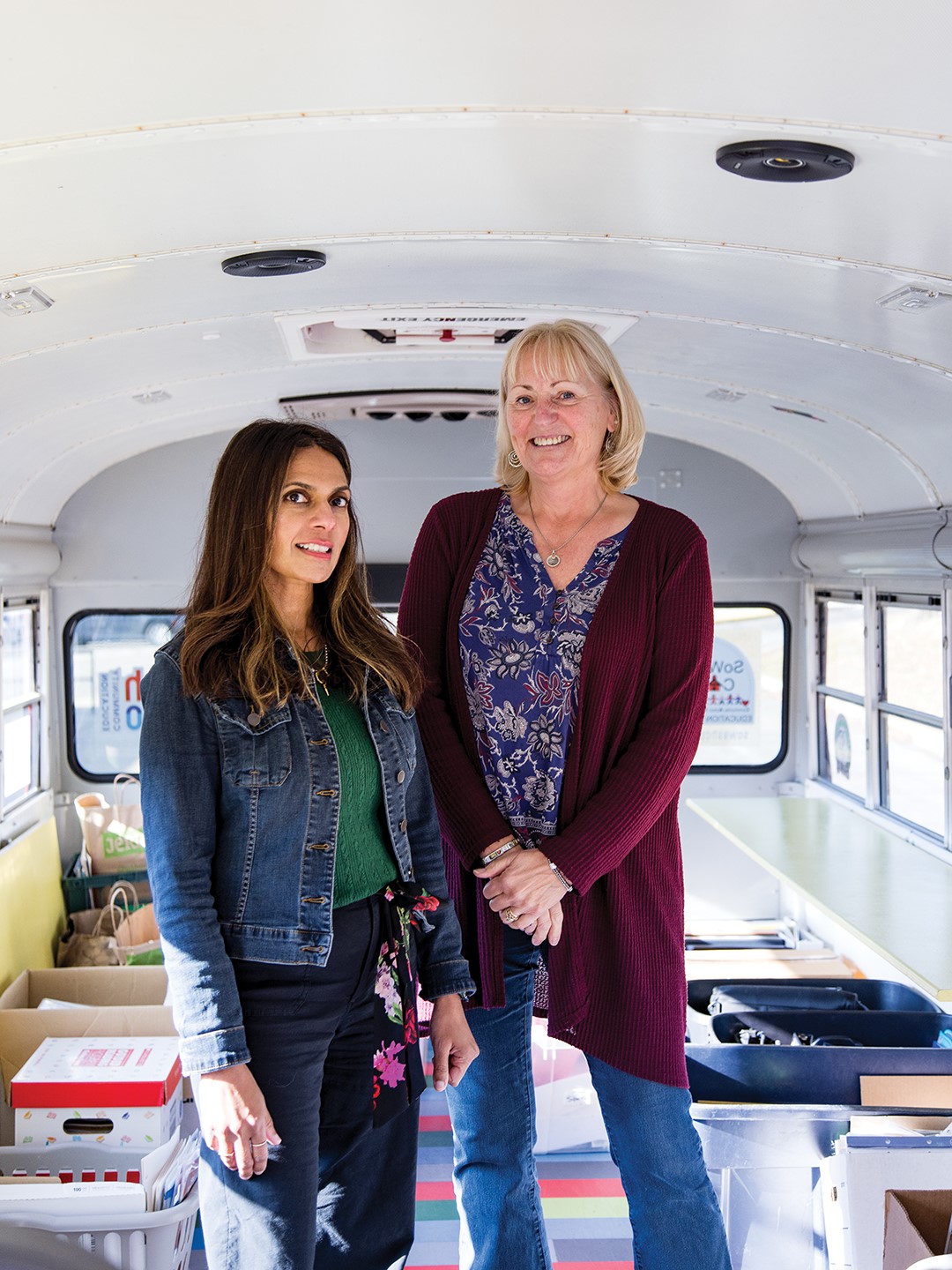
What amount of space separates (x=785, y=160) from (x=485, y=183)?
573mm

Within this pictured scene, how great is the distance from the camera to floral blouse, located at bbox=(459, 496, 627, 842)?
7.07 ft

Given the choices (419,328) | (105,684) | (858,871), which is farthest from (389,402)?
(858,871)

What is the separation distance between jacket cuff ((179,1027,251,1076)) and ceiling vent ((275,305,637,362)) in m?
2.28

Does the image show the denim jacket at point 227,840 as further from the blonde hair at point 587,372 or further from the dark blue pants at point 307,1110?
the blonde hair at point 587,372

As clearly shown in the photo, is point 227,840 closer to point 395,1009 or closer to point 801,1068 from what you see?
point 395,1009

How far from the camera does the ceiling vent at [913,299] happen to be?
2.72 m

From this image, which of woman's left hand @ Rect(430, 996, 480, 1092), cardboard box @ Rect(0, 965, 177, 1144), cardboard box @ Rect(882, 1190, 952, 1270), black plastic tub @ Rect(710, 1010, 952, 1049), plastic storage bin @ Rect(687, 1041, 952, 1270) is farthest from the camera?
cardboard box @ Rect(0, 965, 177, 1144)

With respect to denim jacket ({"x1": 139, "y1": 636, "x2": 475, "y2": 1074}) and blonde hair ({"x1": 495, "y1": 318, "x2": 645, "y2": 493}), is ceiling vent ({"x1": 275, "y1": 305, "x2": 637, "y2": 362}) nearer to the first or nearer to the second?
blonde hair ({"x1": 495, "y1": 318, "x2": 645, "y2": 493})

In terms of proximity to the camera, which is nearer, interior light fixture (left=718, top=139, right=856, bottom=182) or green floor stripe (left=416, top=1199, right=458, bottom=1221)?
interior light fixture (left=718, top=139, right=856, bottom=182)

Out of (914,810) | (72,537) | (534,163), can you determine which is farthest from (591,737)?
(72,537)

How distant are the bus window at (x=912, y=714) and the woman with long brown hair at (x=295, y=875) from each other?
3.32 metres

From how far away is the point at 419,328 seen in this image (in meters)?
3.86

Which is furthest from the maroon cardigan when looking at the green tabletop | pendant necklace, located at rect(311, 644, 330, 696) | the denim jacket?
the green tabletop

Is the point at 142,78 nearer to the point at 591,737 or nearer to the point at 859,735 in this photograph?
the point at 591,737
